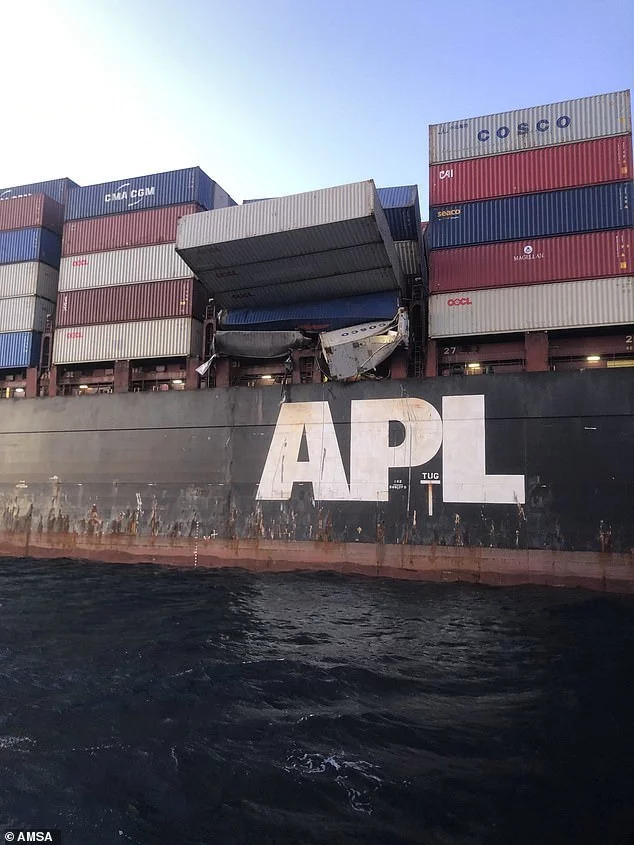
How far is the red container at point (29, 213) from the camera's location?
21922 mm

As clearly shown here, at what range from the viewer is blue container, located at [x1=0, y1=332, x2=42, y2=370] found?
21.3 metres

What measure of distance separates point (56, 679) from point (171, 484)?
36.2 ft

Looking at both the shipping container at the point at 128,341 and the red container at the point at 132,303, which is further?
the red container at the point at 132,303

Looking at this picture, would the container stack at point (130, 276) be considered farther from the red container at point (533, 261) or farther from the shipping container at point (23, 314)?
the red container at point (533, 261)

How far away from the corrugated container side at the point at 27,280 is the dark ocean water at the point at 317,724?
15631 millimetres

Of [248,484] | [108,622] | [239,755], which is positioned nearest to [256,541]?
[248,484]

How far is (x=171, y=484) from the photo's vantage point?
18000 millimetres

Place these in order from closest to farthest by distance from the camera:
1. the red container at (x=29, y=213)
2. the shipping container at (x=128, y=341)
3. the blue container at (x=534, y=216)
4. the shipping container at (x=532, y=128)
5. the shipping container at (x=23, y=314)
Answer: the blue container at (x=534, y=216) < the shipping container at (x=532, y=128) < the shipping container at (x=128, y=341) < the shipping container at (x=23, y=314) < the red container at (x=29, y=213)

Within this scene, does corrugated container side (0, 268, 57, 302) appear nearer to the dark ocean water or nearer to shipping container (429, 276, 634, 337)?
the dark ocean water

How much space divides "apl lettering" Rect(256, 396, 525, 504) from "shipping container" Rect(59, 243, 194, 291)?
789 cm

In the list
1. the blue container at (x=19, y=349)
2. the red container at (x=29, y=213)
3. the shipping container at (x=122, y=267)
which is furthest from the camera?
the red container at (x=29, y=213)

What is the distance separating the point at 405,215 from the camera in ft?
61.4

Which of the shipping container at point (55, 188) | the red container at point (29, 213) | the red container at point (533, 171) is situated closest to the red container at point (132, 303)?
the red container at point (29, 213)

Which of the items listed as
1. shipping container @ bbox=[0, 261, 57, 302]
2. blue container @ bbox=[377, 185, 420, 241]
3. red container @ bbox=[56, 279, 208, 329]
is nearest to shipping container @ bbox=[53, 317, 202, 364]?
Answer: red container @ bbox=[56, 279, 208, 329]
